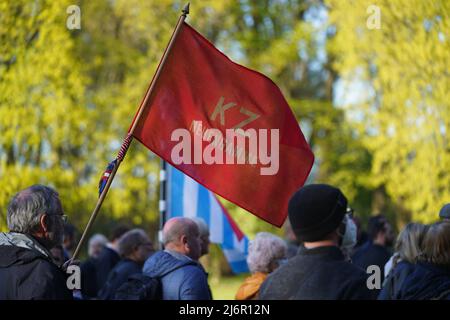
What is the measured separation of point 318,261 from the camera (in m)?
4.09

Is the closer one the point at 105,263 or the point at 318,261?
the point at 318,261

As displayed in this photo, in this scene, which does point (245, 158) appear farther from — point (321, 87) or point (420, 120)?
point (321, 87)

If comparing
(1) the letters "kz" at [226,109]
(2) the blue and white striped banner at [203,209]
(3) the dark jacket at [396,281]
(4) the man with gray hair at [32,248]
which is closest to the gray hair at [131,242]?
(2) the blue and white striped banner at [203,209]

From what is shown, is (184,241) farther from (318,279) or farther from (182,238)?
(318,279)

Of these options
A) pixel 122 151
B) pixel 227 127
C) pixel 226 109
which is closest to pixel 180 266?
pixel 122 151

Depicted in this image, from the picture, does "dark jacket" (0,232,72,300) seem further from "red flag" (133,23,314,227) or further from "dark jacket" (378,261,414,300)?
"dark jacket" (378,261,414,300)

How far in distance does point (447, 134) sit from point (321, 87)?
69.3 ft

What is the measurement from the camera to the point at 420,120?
16969mm

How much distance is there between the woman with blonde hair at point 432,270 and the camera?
5.47 meters

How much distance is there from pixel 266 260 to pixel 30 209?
110 inches

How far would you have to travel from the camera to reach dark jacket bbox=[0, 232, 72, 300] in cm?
463
